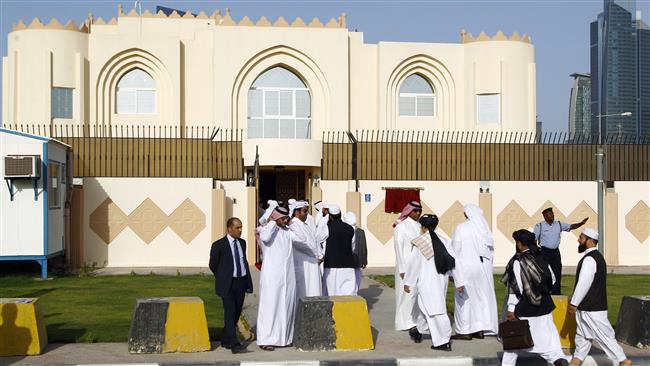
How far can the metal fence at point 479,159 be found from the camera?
1126 inches

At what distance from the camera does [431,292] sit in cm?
1266

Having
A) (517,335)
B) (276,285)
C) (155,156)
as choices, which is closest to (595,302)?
(517,335)

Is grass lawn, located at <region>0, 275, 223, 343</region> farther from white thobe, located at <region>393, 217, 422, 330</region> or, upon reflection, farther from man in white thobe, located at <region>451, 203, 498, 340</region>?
man in white thobe, located at <region>451, 203, 498, 340</region>

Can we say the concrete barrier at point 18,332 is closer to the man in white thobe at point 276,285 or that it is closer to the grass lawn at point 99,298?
the grass lawn at point 99,298

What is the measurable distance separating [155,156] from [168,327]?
1575 centimetres

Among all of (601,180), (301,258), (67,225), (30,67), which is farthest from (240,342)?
(30,67)

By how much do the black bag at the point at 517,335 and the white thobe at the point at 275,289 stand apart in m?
3.33

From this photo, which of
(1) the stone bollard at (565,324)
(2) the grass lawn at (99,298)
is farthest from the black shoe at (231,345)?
(1) the stone bollard at (565,324)

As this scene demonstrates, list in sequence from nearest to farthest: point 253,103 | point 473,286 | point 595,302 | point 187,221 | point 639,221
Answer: point 595,302 < point 473,286 < point 187,221 < point 639,221 < point 253,103

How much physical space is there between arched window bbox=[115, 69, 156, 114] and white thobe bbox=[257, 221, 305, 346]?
1885cm

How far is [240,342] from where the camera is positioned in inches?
515

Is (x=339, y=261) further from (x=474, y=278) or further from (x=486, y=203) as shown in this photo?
(x=486, y=203)

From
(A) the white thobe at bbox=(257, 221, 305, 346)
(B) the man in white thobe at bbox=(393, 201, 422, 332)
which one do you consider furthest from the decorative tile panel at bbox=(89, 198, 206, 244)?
(A) the white thobe at bbox=(257, 221, 305, 346)

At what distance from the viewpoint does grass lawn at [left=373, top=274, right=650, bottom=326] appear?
18.3 m
